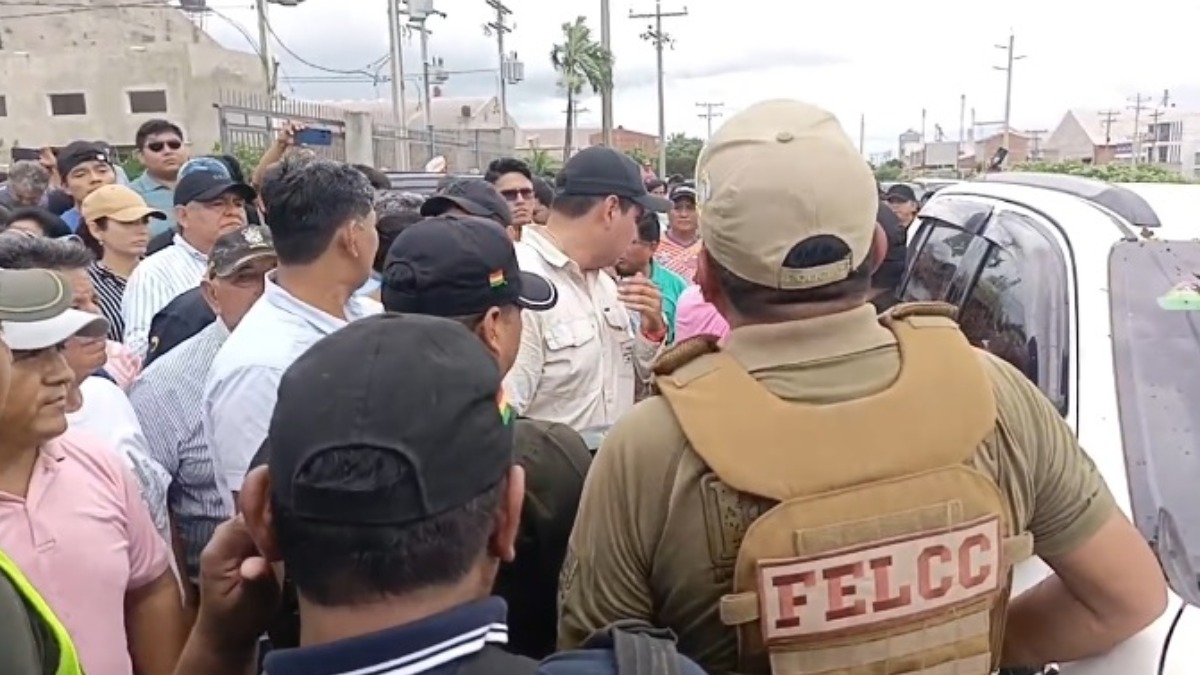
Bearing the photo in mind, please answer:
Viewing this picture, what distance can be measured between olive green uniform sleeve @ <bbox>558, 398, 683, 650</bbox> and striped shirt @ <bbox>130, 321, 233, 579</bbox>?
1.55m

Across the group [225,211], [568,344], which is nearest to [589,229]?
[568,344]

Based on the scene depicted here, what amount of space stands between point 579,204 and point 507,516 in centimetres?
255

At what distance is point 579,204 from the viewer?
3.64 meters

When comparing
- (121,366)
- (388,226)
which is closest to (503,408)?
(121,366)

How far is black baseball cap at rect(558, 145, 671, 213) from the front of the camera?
11.9 ft

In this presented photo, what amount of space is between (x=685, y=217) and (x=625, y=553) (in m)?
6.42

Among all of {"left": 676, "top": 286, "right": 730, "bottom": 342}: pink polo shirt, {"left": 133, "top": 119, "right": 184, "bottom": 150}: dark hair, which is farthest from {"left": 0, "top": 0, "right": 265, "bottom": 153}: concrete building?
{"left": 676, "top": 286, "right": 730, "bottom": 342}: pink polo shirt

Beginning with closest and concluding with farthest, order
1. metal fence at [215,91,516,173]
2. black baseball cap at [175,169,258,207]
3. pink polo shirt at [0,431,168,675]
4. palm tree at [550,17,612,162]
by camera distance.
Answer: pink polo shirt at [0,431,168,675]
black baseball cap at [175,169,258,207]
metal fence at [215,91,516,173]
palm tree at [550,17,612,162]

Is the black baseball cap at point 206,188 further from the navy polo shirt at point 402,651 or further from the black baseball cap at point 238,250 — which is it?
the navy polo shirt at point 402,651

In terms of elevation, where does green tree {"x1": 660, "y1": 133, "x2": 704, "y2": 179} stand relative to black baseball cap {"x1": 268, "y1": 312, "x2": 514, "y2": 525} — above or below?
below

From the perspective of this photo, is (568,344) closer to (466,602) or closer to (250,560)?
(250,560)

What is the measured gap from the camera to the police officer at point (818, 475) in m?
1.46

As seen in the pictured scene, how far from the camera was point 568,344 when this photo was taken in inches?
134

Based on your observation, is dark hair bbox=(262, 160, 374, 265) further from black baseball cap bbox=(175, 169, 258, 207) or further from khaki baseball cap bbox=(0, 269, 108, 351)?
black baseball cap bbox=(175, 169, 258, 207)
